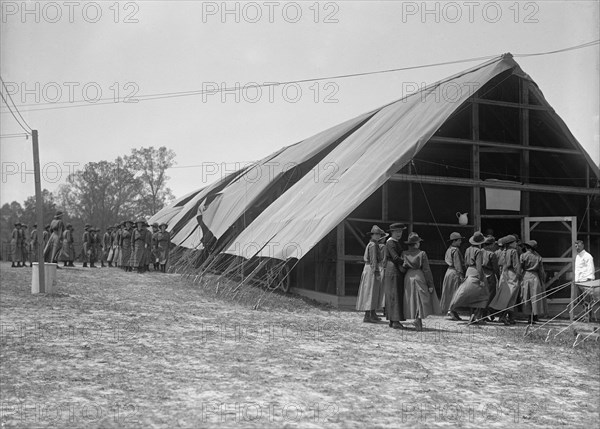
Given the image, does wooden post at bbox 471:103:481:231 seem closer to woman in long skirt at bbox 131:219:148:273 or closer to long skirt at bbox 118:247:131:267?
woman in long skirt at bbox 131:219:148:273

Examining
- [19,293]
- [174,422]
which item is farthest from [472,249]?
[19,293]

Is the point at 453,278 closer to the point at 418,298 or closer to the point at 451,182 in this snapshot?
the point at 418,298

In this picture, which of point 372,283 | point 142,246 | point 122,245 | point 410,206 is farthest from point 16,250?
point 372,283

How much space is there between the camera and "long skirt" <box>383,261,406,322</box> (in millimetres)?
8961

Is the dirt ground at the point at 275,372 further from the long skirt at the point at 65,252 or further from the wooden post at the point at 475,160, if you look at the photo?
the long skirt at the point at 65,252

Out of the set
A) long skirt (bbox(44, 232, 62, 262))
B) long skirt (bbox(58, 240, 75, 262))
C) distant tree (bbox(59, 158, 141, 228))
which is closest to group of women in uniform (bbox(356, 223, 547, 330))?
long skirt (bbox(44, 232, 62, 262))

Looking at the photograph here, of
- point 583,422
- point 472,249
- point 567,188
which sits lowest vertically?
point 583,422

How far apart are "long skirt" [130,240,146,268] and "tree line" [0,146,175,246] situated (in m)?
22.2

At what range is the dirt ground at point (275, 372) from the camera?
457 cm

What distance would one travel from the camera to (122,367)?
5793mm

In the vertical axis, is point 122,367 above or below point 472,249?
below

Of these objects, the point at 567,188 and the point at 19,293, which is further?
the point at 567,188

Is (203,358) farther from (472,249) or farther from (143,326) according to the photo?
(472,249)

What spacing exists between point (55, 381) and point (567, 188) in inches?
456
